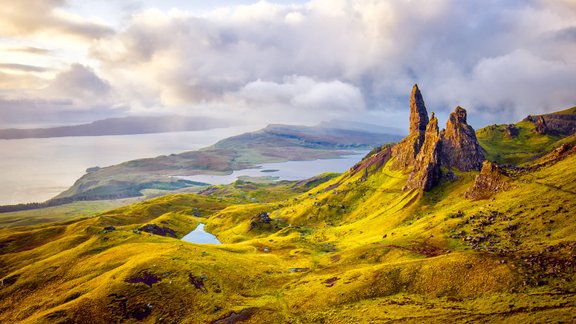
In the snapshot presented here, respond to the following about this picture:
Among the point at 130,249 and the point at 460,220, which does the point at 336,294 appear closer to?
the point at 460,220

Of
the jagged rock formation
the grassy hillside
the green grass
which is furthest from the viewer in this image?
the jagged rock formation

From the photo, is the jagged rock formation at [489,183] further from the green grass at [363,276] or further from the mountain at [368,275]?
the green grass at [363,276]

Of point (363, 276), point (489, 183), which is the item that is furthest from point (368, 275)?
point (489, 183)

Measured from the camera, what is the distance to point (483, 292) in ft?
279

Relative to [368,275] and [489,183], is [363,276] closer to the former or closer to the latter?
[368,275]

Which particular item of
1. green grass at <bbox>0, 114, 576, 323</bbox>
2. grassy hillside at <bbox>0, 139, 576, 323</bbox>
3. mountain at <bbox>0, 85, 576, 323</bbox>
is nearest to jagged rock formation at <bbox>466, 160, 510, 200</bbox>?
mountain at <bbox>0, 85, 576, 323</bbox>

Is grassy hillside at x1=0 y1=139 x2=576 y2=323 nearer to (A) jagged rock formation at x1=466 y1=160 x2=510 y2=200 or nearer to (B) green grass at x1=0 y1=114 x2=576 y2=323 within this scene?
(B) green grass at x1=0 y1=114 x2=576 y2=323

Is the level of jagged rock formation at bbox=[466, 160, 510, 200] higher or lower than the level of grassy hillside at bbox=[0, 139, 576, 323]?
higher

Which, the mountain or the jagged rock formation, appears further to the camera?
the jagged rock formation

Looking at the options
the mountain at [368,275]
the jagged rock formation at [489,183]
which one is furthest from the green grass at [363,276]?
the jagged rock formation at [489,183]

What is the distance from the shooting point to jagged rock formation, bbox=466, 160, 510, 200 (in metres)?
153

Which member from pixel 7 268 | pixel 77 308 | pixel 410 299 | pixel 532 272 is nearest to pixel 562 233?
pixel 532 272

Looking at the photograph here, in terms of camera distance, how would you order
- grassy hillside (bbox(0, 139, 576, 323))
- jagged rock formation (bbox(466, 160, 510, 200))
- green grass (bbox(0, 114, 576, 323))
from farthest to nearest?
jagged rock formation (bbox(466, 160, 510, 200)) → grassy hillside (bbox(0, 139, 576, 323)) → green grass (bbox(0, 114, 576, 323))

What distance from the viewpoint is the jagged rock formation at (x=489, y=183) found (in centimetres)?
15277
